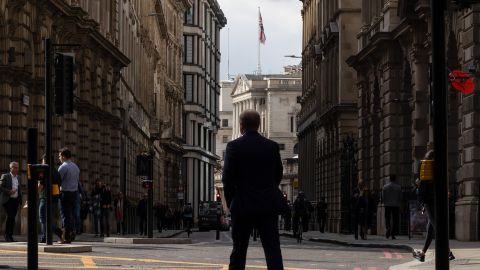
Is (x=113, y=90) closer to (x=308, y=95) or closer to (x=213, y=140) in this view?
(x=308, y=95)

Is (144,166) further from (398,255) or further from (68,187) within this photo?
(398,255)

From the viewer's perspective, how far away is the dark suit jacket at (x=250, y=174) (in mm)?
13375

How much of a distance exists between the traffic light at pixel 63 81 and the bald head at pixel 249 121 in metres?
12.4

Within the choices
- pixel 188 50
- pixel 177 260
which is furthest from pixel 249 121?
pixel 188 50

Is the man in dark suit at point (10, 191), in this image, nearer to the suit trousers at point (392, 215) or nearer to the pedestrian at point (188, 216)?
the suit trousers at point (392, 215)

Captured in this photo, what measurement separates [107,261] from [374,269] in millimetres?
3952

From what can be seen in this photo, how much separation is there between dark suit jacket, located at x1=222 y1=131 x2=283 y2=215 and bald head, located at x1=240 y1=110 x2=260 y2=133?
0.36 feet

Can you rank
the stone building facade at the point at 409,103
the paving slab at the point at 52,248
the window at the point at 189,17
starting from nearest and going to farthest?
the paving slab at the point at 52,248 → the stone building facade at the point at 409,103 → the window at the point at 189,17

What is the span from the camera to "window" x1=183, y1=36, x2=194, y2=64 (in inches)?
5320

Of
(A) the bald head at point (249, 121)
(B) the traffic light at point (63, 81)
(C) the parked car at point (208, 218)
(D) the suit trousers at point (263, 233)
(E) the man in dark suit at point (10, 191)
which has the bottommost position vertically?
(C) the parked car at point (208, 218)

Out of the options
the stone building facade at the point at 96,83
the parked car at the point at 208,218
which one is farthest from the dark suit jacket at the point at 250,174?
the parked car at the point at 208,218

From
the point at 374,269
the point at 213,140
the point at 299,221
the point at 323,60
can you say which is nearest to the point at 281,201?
the point at 374,269

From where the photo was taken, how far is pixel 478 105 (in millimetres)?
35375

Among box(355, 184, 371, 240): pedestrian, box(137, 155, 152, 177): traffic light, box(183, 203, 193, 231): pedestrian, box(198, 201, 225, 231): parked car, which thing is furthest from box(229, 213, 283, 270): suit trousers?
box(198, 201, 225, 231): parked car
